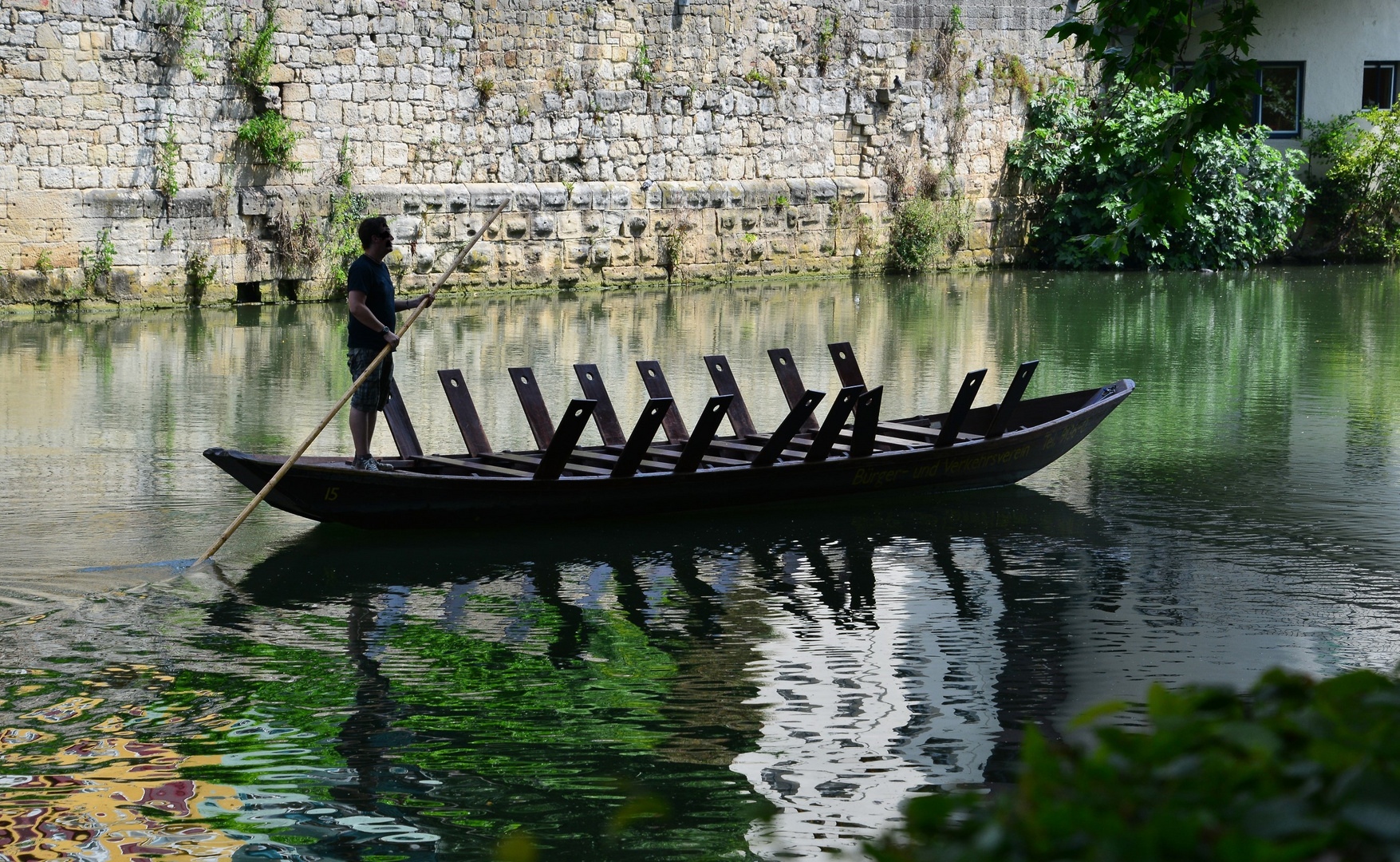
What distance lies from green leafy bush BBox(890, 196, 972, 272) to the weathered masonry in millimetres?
346

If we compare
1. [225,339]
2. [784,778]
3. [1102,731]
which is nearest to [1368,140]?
[225,339]

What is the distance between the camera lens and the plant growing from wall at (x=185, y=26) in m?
16.3

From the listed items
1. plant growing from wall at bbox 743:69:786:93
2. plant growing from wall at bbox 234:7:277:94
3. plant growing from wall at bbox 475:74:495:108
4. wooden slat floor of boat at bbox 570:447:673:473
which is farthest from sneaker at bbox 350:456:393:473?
plant growing from wall at bbox 743:69:786:93

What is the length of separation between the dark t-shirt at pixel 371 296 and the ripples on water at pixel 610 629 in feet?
3.26

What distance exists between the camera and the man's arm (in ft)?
24.8

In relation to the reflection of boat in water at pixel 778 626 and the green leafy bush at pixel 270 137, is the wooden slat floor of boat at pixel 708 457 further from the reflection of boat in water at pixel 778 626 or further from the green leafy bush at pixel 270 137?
the green leafy bush at pixel 270 137

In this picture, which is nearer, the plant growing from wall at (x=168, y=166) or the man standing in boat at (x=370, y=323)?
the man standing in boat at (x=370, y=323)

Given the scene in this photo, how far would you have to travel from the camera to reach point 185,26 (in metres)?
16.5

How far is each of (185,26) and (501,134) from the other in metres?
4.04

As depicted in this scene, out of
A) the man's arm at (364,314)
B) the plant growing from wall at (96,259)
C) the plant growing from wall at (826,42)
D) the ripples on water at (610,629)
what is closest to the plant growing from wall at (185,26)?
the plant growing from wall at (96,259)

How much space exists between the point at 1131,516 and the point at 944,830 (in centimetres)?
664

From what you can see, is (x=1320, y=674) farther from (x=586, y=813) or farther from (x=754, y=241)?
(x=754, y=241)

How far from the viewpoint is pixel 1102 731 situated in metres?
1.58

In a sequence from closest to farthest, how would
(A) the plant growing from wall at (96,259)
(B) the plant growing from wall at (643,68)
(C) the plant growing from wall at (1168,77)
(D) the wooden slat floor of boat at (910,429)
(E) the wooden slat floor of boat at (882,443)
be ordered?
1. (C) the plant growing from wall at (1168,77)
2. (E) the wooden slat floor of boat at (882,443)
3. (D) the wooden slat floor of boat at (910,429)
4. (A) the plant growing from wall at (96,259)
5. (B) the plant growing from wall at (643,68)
